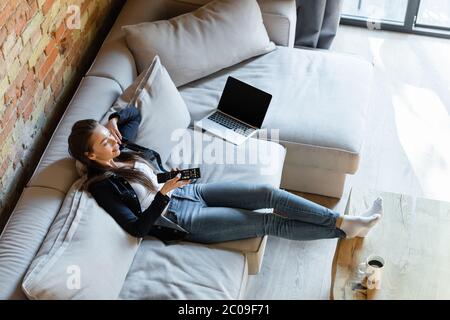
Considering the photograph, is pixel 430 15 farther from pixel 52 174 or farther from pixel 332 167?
pixel 52 174

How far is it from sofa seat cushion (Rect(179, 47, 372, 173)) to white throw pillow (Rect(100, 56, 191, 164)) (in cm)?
21

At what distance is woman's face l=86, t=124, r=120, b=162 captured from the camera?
7.93 feet

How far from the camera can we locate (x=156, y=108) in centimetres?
284

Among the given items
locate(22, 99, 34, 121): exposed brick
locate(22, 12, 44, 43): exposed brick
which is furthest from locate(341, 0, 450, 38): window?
locate(22, 99, 34, 121): exposed brick

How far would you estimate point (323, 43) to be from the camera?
158 inches

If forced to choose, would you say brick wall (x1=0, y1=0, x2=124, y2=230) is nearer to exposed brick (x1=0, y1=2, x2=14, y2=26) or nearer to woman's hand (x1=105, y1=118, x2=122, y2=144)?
exposed brick (x1=0, y1=2, x2=14, y2=26)

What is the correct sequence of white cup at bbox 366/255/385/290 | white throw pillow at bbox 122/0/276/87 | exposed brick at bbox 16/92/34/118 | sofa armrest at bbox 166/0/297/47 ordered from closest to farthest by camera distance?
1. white cup at bbox 366/255/385/290
2. exposed brick at bbox 16/92/34/118
3. white throw pillow at bbox 122/0/276/87
4. sofa armrest at bbox 166/0/297/47

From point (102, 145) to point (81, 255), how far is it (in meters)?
0.40

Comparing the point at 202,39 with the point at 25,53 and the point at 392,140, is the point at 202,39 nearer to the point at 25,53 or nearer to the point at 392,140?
the point at 25,53

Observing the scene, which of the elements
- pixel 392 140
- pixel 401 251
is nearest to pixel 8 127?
pixel 401 251

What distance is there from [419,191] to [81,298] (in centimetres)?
178

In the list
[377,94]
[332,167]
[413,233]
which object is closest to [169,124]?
[332,167]


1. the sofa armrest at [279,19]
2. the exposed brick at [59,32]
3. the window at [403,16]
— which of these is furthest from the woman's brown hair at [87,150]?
the window at [403,16]

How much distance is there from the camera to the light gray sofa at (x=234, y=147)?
2.38m
